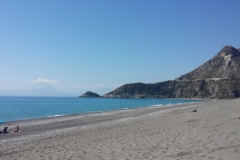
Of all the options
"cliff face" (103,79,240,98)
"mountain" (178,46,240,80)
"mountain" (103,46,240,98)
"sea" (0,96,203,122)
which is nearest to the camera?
"sea" (0,96,203,122)

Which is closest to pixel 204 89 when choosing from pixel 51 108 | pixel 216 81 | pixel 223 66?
pixel 216 81

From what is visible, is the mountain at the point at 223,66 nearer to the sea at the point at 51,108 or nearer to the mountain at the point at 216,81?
the mountain at the point at 216,81

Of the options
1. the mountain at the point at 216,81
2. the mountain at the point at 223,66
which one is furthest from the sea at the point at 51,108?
the mountain at the point at 223,66

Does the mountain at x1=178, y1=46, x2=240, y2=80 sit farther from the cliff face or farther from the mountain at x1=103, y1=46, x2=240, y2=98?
the cliff face

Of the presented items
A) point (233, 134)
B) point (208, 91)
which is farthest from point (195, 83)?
point (233, 134)

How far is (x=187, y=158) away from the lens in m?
7.91

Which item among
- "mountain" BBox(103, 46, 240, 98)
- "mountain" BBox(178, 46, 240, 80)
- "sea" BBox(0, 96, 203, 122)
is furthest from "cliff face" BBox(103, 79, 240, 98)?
"sea" BBox(0, 96, 203, 122)

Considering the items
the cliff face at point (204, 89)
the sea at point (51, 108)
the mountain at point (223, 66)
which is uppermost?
the mountain at point (223, 66)

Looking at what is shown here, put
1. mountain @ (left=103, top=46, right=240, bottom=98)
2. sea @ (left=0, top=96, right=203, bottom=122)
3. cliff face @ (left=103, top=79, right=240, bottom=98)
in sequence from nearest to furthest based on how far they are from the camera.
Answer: sea @ (left=0, top=96, right=203, bottom=122), cliff face @ (left=103, top=79, right=240, bottom=98), mountain @ (left=103, top=46, right=240, bottom=98)

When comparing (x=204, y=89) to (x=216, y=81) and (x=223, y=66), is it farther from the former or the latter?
(x=223, y=66)

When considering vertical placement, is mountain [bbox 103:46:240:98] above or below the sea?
above

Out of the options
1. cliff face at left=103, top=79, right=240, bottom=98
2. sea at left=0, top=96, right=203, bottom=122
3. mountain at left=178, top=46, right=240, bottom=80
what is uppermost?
mountain at left=178, top=46, right=240, bottom=80

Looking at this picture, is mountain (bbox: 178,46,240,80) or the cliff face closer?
the cliff face

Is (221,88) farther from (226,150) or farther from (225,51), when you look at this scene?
(226,150)
